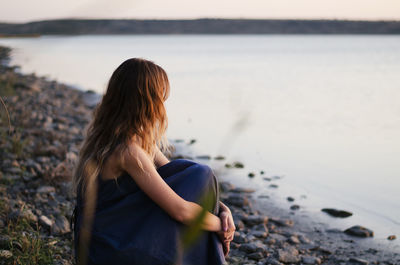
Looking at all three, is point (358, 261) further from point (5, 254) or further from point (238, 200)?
point (5, 254)

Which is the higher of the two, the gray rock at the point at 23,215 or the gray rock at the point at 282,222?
the gray rock at the point at 23,215

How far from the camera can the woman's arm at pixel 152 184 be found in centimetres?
201

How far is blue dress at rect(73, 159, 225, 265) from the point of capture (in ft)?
6.65

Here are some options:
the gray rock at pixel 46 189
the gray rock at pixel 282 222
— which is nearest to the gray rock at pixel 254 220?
the gray rock at pixel 282 222

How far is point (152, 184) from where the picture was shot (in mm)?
2012

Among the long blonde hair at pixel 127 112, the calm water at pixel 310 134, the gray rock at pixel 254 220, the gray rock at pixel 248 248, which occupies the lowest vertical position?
the calm water at pixel 310 134

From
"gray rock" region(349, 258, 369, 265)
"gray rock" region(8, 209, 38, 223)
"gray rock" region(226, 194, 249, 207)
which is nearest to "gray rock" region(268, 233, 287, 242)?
"gray rock" region(349, 258, 369, 265)

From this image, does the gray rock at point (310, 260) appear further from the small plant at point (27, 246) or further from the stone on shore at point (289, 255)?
the small plant at point (27, 246)

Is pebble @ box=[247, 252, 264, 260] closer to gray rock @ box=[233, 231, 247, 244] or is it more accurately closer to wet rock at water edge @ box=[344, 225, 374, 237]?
gray rock @ box=[233, 231, 247, 244]

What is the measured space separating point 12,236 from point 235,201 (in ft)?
8.86

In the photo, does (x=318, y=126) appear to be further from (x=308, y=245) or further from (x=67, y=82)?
(x=67, y=82)

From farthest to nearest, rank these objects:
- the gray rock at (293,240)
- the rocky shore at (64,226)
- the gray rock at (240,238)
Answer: the gray rock at (293,240), the gray rock at (240,238), the rocky shore at (64,226)

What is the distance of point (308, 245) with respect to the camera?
414 cm

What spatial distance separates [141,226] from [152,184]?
8.6 inches
